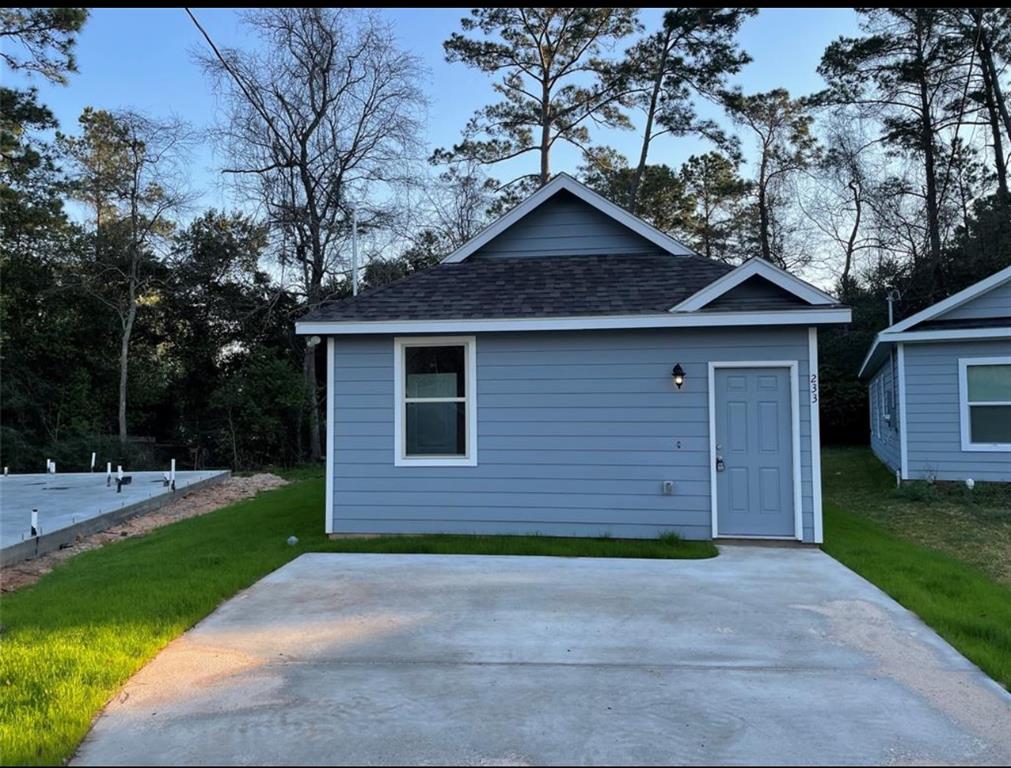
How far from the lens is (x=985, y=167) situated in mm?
24406

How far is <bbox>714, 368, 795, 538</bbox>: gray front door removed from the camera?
7.61 meters

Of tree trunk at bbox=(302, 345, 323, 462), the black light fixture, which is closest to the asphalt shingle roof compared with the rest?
the black light fixture

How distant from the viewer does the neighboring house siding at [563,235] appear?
32.5 ft

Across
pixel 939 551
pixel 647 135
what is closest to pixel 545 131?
pixel 647 135

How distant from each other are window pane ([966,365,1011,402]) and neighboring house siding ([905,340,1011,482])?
22cm

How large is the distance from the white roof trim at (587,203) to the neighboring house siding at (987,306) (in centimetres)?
590

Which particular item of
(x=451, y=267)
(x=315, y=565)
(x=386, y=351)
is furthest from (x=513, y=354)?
(x=315, y=565)

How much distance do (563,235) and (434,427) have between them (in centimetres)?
360

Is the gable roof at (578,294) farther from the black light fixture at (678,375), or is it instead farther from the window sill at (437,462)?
the window sill at (437,462)

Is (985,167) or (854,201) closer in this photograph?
(985,167)

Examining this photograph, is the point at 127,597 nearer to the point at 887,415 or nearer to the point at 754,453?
the point at 754,453

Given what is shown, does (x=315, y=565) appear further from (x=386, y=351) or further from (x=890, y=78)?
(x=890, y=78)

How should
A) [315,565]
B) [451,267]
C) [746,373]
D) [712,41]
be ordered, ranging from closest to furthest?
1. [315,565]
2. [746,373]
3. [451,267]
4. [712,41]

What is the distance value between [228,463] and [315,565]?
619 inches
